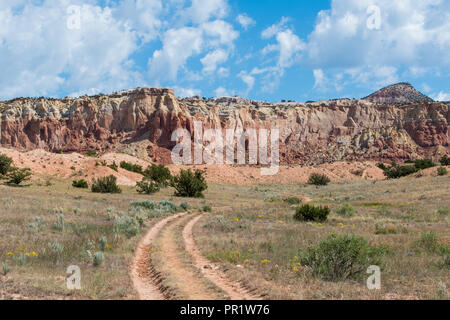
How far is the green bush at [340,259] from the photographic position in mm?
7800

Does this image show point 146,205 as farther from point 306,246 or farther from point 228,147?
point 228,147

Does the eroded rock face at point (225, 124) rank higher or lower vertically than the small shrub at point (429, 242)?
higher

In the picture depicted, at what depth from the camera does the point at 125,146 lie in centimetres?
8456

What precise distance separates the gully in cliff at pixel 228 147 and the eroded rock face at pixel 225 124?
76.8 inches

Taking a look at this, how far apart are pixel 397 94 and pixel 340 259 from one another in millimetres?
192115

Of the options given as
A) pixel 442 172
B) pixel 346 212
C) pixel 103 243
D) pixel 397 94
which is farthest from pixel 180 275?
pixel 397 94

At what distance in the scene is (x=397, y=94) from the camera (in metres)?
178

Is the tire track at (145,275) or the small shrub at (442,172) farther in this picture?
the small shrub at (442,172)

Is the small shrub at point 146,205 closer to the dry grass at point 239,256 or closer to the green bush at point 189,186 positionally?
the dry grass at point 239,256

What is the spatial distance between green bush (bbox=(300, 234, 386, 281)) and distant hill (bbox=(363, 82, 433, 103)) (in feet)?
585

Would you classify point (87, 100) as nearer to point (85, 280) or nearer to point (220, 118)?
point (220, 118)

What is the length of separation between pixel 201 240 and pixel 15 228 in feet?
20.6

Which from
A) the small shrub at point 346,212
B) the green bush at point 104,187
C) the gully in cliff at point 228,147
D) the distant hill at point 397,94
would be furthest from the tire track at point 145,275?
the distant hill at point 397,94
